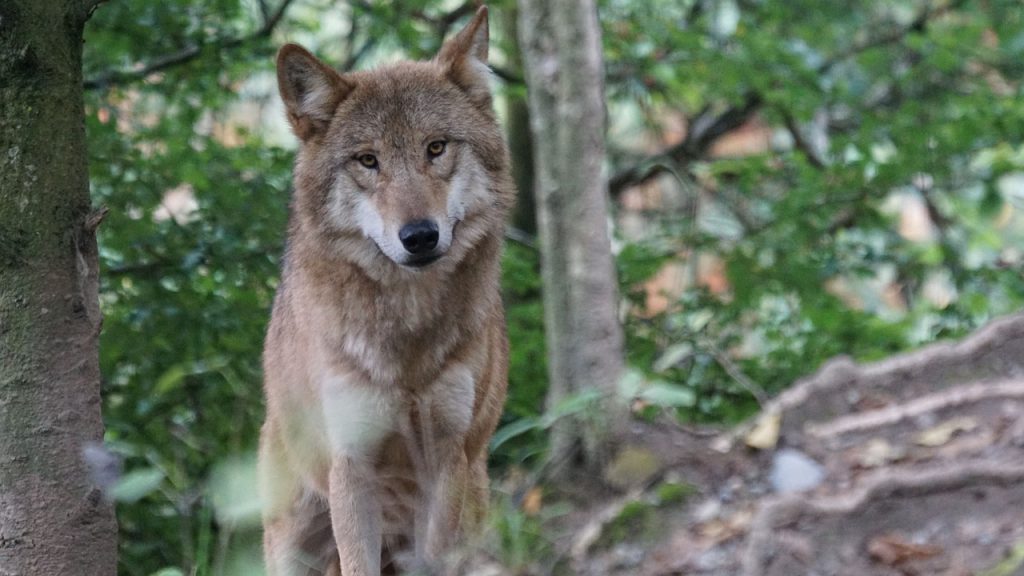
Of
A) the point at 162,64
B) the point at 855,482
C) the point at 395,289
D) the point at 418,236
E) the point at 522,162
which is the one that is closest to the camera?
the point at 855,482

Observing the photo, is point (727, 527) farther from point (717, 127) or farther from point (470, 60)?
point (717, 127)

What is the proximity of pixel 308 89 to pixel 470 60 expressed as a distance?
2.17 ft

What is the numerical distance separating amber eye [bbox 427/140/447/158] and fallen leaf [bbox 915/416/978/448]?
200 cm

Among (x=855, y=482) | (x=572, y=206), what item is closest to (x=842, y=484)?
(x=855, y=482)

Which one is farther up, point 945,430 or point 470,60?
point 470,60

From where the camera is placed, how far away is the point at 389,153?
4180mm

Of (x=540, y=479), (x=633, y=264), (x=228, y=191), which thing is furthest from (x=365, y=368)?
(x=633, y=264)

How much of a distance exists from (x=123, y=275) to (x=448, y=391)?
2550 mm

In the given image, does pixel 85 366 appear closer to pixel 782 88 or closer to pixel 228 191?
pixel 228 191

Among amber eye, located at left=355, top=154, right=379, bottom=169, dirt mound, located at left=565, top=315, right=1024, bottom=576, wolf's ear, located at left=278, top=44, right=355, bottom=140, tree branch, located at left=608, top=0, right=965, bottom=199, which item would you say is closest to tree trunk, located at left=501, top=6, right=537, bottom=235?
tree branch, located at left=608, top=0, right=965, bottom=199

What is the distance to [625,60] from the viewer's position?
8297mm

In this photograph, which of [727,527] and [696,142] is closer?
[727,527]

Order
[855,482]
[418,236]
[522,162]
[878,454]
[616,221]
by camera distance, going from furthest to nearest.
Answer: [522,162], [616,221], [418,236], [878,454], [855,482]

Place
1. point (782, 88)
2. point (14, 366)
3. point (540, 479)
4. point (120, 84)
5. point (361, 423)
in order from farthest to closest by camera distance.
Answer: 1. point (782, 88)
2. point (120, 84)
3. point (361, 423)
4. point (540, 479)
5. point (14, 366)
